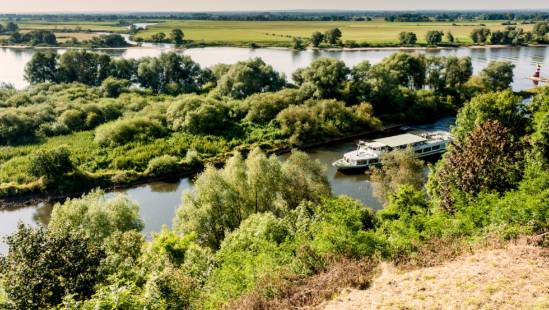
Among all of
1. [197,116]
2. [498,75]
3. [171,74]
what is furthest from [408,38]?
[197,116]

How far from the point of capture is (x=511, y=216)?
19500 millimetres

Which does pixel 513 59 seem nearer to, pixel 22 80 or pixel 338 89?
pixel 338 89

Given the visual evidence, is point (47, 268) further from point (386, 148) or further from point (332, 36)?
point (332, 36)

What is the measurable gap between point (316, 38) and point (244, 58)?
107 ft

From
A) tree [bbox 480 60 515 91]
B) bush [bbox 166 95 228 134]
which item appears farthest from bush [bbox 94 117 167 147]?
tree [bbox 480 60 515 91]

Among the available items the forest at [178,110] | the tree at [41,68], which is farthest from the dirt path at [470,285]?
the tree at [41,68]

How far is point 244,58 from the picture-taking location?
12888cm

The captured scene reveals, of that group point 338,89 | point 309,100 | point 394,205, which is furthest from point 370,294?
point 338,89

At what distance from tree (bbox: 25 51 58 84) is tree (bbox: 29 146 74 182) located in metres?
51.8

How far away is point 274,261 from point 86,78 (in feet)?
284

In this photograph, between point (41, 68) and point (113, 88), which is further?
point (41, 68)

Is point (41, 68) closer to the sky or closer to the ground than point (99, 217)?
closer to the sky

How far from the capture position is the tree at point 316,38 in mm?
147000

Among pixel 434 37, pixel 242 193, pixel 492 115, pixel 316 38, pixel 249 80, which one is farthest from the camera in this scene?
pixel 316 38
